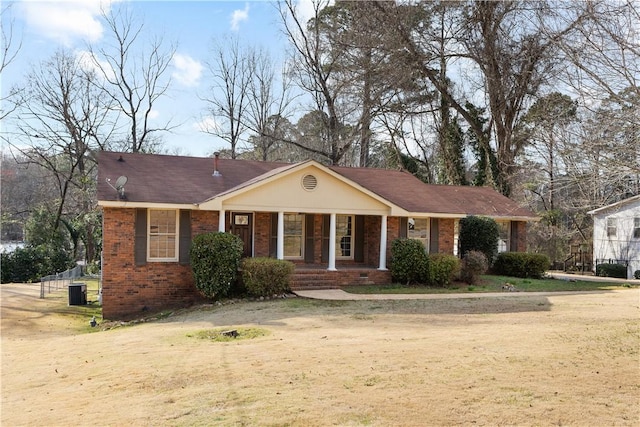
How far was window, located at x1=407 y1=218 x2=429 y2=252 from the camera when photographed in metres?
19.2

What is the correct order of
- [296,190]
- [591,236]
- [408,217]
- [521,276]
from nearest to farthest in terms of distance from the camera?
1. [296,190]
2. [408,217]
3. [521,276]
4. [591,236]

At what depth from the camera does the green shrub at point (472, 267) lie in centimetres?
1812

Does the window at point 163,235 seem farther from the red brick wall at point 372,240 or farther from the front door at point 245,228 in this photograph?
the red brick wall at point 372,240

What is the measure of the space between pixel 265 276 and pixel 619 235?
2404cm

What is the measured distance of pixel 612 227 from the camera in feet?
98.9

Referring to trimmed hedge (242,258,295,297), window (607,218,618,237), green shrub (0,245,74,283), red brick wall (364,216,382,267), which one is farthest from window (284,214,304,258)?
window (607,218,618,237)

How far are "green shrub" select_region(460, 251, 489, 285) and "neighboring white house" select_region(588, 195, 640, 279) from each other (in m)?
13.6

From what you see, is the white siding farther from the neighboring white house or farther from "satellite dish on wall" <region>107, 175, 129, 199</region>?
Result: "satellite dish on wall" <region>107, 175, 129, 199</region>

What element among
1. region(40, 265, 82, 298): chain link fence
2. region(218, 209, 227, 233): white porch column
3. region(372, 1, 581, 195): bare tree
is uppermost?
region(372, 1, 581, 195): bare tree

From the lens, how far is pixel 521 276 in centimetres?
2147

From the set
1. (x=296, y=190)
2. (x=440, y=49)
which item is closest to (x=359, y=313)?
(x=296, y=190)

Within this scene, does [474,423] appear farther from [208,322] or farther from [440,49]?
[440,49]

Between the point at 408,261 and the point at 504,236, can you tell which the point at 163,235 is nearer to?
the point at 408,261

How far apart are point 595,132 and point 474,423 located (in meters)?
5.27
